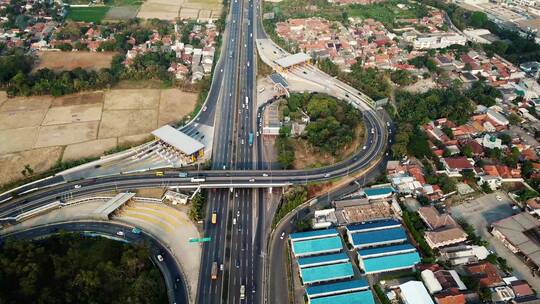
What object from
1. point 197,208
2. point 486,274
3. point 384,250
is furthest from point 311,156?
point 486,274

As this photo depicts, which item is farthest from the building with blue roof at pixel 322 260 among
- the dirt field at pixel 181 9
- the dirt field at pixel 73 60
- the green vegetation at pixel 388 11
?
the dirt field at pixel 181 9

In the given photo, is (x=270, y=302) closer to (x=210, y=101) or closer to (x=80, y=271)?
(x=80, y=271)

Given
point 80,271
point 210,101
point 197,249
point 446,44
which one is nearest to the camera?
point 80,271

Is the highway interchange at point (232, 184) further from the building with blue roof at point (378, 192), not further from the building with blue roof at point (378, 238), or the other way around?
the building with blue roof at point (378, 238)

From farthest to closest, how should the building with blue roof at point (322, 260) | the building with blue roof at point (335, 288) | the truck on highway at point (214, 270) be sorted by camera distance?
the building with blue roof at point (322, 260), the truck on highway at point (214, 270), the building with blue roof at point (335, 288)

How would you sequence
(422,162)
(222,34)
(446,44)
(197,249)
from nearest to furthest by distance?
(197,249)
(422,162)
(446,44)
(222,34)

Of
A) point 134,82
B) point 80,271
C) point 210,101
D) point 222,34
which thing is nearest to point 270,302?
point 80,271

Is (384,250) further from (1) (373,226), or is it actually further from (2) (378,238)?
(1) (373,226)

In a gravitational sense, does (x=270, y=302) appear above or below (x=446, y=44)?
below
